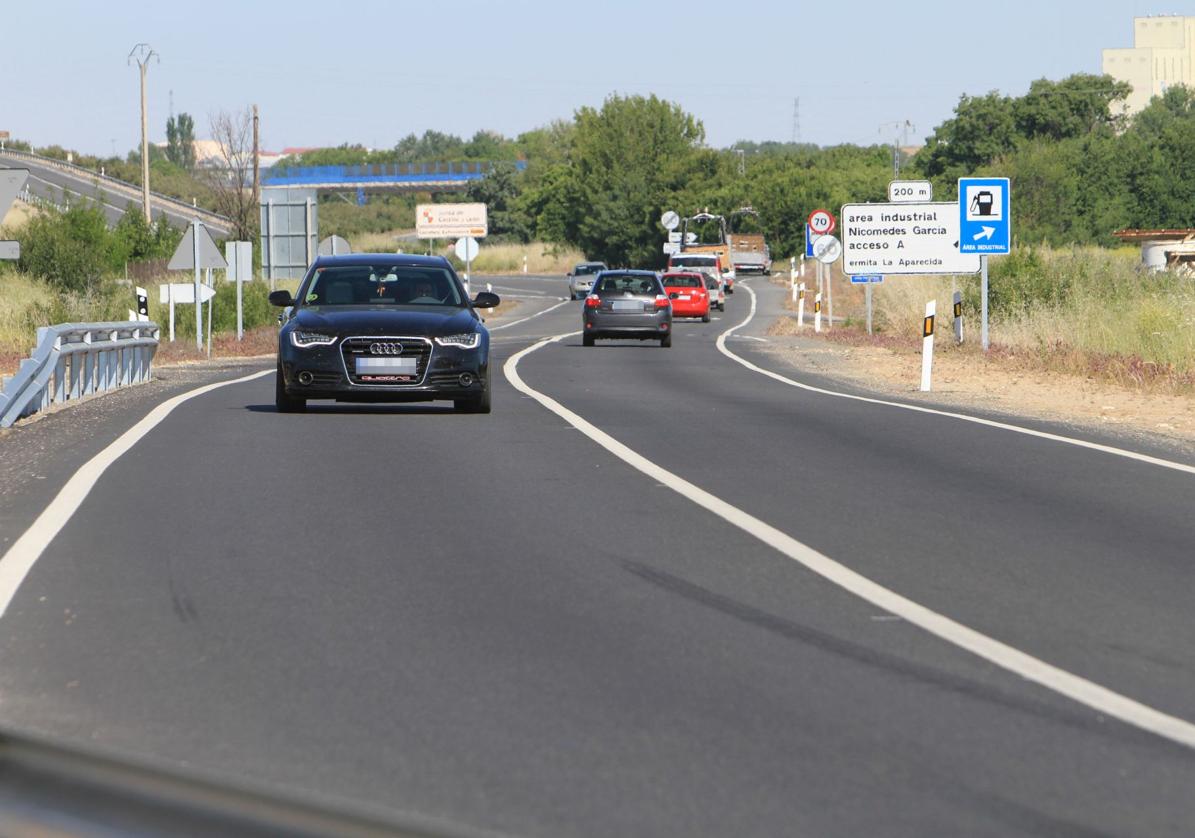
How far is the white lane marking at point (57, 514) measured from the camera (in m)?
8.33

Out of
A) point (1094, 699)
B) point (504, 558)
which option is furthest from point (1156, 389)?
point (1094, 699)

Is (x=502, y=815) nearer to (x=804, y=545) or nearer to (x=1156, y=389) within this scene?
(x=804, y=545)

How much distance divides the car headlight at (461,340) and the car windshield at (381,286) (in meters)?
1.27

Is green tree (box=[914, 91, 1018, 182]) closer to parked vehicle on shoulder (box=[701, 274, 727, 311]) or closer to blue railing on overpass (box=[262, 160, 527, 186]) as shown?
blue railing on overpass (box=[262, 160, 527, 186])

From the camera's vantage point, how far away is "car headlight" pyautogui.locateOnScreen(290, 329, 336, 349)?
55.2ft

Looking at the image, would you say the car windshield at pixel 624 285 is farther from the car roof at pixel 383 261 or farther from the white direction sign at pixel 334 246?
the car roof at pixel 383 261

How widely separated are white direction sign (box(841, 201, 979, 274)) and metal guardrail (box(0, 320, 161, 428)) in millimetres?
15429

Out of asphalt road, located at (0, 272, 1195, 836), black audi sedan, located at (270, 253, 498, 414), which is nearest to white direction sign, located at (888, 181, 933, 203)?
black audi sedan, located at (270, 253, 498, 414)

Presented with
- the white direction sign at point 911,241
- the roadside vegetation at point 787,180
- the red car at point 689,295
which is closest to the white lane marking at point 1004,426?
the white direction sign at point 911,241

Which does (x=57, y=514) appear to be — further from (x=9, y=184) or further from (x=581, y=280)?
(x=581, y=280)

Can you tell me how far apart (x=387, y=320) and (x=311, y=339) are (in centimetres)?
77

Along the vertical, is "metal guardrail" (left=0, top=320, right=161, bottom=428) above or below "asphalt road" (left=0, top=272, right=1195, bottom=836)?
above

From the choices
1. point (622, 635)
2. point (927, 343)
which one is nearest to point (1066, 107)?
point (927, 343)

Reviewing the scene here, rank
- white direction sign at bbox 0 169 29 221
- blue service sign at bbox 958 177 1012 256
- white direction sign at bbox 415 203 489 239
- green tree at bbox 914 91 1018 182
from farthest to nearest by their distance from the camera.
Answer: green tree at bbox 914 91 1018 182 < white direction sign at bbox 415 203 489 239 < blue service sign at bbox 958 177 1012 256 < white direction sign at bbox 0 169 29 221
